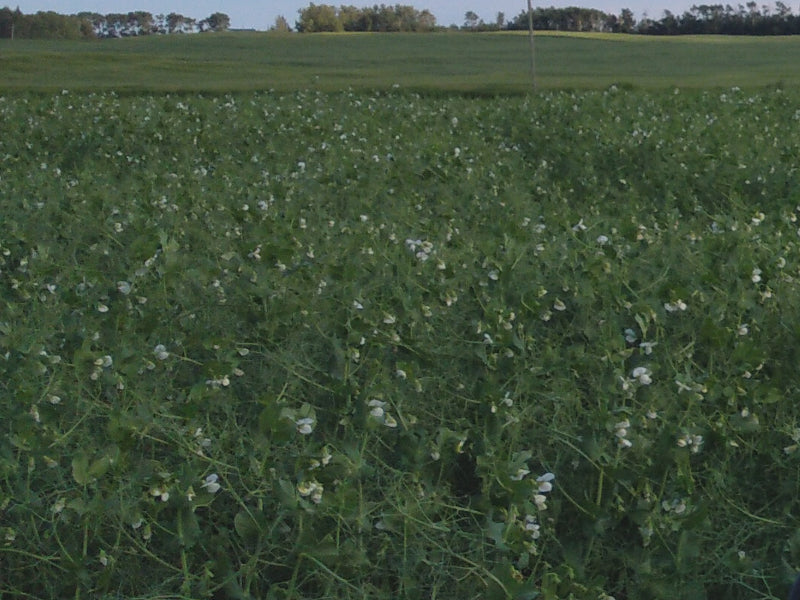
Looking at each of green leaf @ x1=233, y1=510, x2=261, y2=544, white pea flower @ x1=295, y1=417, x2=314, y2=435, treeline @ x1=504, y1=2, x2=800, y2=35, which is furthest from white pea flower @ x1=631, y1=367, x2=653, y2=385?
treeline @ x1=504, y1=2, x2=800, y2=35

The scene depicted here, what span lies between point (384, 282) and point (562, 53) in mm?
31771

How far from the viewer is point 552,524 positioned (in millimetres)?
3768

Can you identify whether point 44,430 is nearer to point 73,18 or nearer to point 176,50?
point 176,50

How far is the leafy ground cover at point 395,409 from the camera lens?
3480 millimetres

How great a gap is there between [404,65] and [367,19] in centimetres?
3423

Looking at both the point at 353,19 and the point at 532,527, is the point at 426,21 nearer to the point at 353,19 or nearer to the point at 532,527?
the point at 353,19

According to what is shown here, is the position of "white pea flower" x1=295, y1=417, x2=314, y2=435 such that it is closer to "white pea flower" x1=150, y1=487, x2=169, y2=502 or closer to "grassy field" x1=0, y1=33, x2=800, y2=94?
"white pea flower" x1=150, y1=487, x2=169, y2=502

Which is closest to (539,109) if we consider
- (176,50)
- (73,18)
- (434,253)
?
(434,253)

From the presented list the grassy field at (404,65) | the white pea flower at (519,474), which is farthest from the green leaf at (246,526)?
the grassy field at (404,65)

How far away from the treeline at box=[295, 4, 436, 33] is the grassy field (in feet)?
60.5

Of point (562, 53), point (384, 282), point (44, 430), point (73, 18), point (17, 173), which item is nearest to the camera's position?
point (44, 430)

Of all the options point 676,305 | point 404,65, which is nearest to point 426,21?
point 404,65

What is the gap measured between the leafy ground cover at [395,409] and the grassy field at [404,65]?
1569cm

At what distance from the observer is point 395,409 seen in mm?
4129
